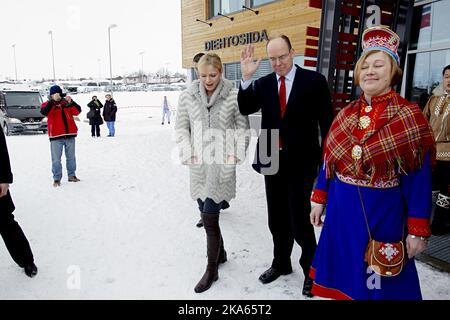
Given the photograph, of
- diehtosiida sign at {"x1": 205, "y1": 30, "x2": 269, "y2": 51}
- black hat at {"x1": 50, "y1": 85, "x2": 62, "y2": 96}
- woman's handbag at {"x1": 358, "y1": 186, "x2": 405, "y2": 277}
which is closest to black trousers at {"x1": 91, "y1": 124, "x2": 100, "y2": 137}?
diehtosiida sign at {"x1": 205, "y1": 30, "x2": 269, "y2": 51}

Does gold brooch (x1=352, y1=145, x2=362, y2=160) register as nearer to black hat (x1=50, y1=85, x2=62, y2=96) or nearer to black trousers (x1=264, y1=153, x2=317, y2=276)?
black trousers (x1=264, y1=153, x2=317, y2=276)

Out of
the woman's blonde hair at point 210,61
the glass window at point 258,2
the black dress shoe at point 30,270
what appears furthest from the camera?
the glass window at point 258,2

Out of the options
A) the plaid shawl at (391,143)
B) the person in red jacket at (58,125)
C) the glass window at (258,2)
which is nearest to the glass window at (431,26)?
the plaid shawl at (391,143)

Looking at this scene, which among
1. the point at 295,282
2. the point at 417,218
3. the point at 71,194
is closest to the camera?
the point at 417,218

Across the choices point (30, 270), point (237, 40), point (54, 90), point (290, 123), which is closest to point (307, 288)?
point (290, 123)

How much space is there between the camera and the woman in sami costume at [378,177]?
1.73 metres

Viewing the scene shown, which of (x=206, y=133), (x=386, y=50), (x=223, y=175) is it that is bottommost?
(x=223, y=175)

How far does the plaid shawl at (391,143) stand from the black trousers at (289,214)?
89 centimetres

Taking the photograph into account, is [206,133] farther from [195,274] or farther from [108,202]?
[108,202]

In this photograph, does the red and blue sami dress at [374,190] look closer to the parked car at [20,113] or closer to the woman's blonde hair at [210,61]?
the woman's blonde hair at [210,61]
